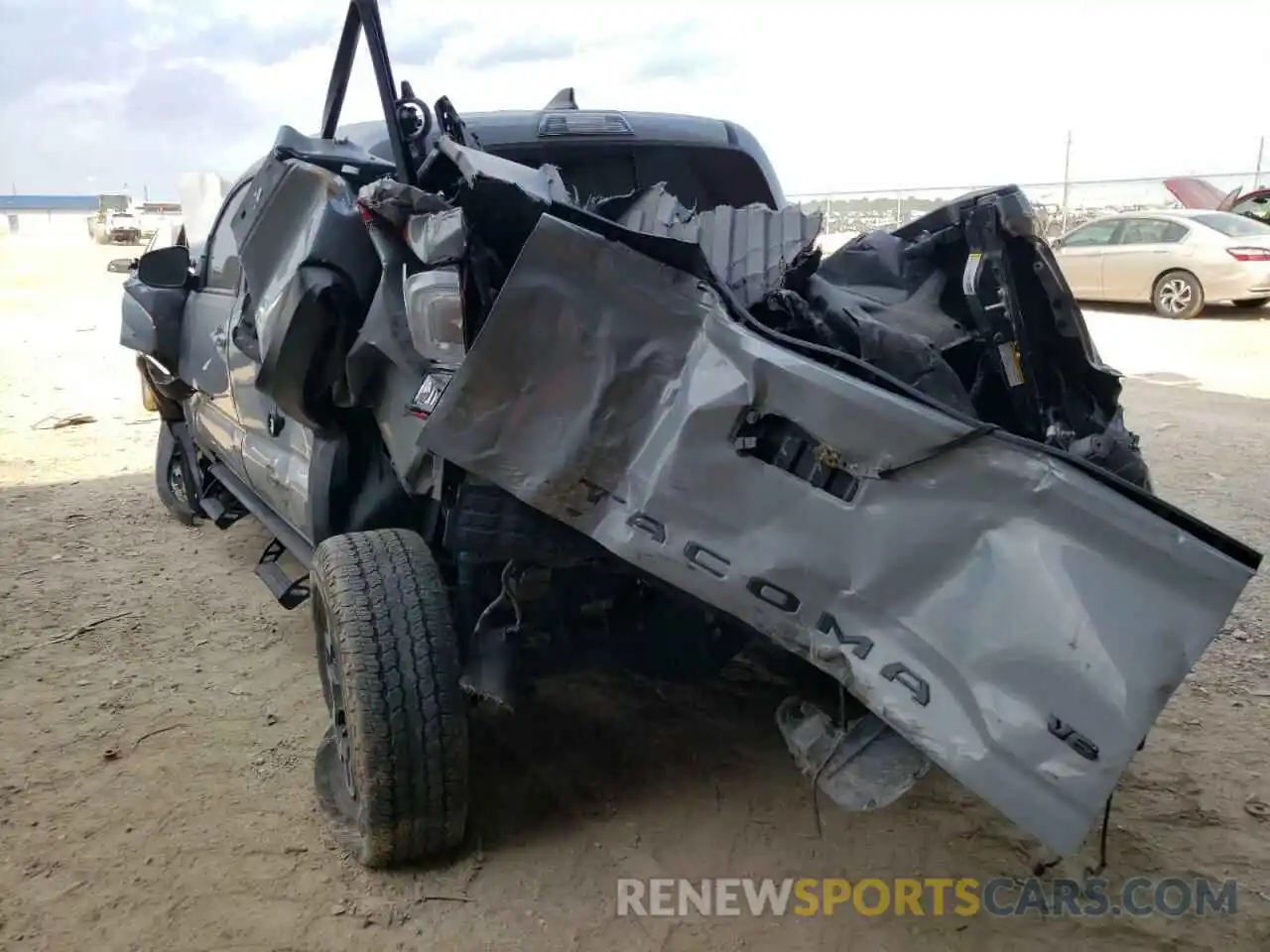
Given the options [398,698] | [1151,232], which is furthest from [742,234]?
[1151,232]

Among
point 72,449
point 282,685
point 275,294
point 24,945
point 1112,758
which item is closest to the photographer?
point 1112,758

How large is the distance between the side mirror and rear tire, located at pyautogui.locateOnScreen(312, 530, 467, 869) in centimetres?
263

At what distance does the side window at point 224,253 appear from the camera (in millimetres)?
4262

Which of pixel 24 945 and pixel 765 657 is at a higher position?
pixel 765 657

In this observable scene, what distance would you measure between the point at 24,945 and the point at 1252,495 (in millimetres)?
6209

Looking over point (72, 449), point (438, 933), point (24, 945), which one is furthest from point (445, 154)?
point (72, 449)

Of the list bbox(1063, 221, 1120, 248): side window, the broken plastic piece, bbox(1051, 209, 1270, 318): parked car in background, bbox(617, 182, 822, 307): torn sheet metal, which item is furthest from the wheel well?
bbox(1063, 221, 1120, 248): side window

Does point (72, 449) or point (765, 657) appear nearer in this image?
point (765, 657)

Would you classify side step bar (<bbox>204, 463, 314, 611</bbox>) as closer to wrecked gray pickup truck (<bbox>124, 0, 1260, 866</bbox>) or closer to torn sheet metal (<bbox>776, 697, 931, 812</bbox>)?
wrecked gray pickup truck (<bbox>124, 0, 1260, 866</bbox>)

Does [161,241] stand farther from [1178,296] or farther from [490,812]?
[1178,296]

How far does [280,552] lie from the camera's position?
4.26 metres

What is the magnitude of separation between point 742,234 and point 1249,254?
12821mm

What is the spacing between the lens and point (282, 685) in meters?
3.81

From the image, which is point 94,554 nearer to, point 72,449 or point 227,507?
point 227,507
